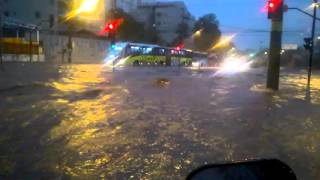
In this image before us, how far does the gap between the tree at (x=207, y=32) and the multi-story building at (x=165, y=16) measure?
3.45 m

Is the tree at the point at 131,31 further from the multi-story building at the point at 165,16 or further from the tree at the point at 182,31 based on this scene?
the multi-story building at the point at 165,16

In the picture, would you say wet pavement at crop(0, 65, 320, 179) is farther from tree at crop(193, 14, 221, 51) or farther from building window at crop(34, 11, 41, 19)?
tree at crop(193, 14, 221, 51)

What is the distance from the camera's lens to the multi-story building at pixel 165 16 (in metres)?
134

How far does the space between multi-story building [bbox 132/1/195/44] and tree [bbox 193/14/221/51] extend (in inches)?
136

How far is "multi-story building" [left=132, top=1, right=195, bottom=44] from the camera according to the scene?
134375mm

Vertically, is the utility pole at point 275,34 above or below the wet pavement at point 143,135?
above

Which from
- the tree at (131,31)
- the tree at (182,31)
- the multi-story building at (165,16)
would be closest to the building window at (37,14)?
the tree at (131,31)

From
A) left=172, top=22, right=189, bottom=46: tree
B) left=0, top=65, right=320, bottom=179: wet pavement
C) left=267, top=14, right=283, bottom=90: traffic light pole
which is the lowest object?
left=0, top=65, right=320, bottom=179: wet pavement

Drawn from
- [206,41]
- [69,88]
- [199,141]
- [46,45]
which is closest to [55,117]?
[199,141]

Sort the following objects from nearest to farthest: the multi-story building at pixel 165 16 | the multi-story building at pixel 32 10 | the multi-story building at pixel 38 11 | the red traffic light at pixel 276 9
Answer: the red traffic light at pixel 276 9 → the multi-story building at pixel 38 11 → the multi-story building at pixel 32 10 → the multi-story building at pixel 165 16

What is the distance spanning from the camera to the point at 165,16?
136 m

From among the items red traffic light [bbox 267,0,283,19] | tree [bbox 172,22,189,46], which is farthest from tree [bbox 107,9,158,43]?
red traffic light [bbox 267,0,283,19]

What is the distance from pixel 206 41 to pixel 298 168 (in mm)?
127101

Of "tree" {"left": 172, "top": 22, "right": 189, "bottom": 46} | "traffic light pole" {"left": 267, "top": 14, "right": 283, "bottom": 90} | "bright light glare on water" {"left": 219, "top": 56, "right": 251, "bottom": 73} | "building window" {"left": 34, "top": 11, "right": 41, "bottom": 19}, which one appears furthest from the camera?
"tree" {"left": 172, "top": 22, "right": 189, "bottom": 46}
